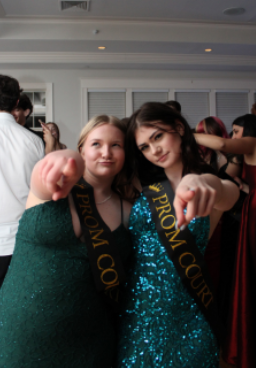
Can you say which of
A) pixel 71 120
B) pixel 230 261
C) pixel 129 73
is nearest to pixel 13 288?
pixel 230 261

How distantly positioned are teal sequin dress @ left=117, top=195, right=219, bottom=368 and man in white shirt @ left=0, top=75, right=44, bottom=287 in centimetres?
78

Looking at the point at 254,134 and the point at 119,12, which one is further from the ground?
the point at 119,12

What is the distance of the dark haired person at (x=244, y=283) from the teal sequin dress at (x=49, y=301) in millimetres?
1007

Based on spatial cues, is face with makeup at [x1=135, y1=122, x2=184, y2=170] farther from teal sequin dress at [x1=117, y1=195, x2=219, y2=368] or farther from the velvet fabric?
the velvet fabric

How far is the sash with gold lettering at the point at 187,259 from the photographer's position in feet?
2.92

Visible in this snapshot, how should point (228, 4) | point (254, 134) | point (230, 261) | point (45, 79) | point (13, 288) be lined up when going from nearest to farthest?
point (13, 288), point (230, 261), point (254, 134), point (228, 4), point (45, 79)

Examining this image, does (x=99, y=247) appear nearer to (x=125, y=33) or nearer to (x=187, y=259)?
(x=187, y=259)

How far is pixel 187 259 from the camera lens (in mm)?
902

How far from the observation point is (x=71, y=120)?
546 centimetres

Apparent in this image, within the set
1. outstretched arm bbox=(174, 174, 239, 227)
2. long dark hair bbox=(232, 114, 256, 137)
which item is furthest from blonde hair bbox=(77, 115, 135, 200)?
long dark hair bbox=(232, 114, 256, 137)

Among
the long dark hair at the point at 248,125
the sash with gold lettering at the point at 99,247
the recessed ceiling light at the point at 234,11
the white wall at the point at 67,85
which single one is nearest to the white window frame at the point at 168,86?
the white wall at the point at 67,85

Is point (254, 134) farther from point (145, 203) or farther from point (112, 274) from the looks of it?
point (112, 274)

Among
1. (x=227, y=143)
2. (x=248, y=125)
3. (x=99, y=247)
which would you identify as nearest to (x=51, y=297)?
(x=99, y=247)

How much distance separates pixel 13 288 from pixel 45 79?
17.1 ft
